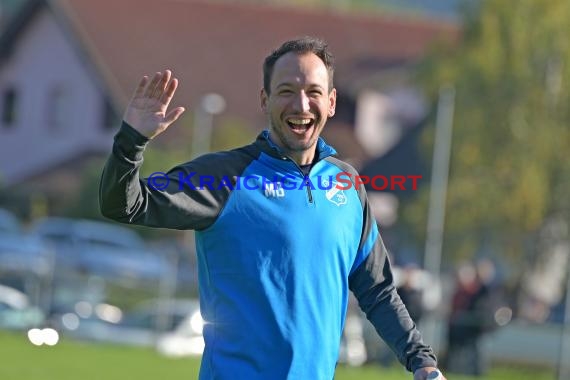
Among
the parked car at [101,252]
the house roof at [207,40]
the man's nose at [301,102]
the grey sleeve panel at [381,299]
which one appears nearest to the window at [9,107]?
the house roof at [207,40]

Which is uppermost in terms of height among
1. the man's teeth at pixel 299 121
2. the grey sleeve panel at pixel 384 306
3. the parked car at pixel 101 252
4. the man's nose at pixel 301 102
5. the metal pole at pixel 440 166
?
the metal pole at pixel 440 166

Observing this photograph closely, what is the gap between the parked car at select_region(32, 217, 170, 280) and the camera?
30.2 meters

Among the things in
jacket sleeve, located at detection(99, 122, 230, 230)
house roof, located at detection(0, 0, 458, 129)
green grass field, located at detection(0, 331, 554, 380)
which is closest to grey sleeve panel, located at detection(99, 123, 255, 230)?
A: jacket sleeve, located at detection(99, 122, 230, 230)

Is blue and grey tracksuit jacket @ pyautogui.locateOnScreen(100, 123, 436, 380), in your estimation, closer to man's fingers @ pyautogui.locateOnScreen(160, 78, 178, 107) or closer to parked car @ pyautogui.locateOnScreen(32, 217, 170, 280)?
man's fingers @ pyautogui.locateOnScreen(160, 78, 178, 107)

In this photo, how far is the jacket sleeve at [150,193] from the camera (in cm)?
457

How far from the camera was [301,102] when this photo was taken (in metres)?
5.11

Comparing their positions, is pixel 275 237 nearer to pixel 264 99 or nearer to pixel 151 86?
pixel 264 99

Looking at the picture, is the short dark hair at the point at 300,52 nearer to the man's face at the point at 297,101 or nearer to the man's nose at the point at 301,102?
the man's face at the point at 297,101

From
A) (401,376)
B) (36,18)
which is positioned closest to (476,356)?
(401,376)

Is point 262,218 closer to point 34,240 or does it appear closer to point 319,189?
point 319,189

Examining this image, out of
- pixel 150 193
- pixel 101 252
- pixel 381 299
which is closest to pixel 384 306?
pixel 381 299

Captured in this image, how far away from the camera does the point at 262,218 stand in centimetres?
508

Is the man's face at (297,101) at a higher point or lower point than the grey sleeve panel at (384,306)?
higher

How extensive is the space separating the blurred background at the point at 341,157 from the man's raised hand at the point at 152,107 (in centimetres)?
204
